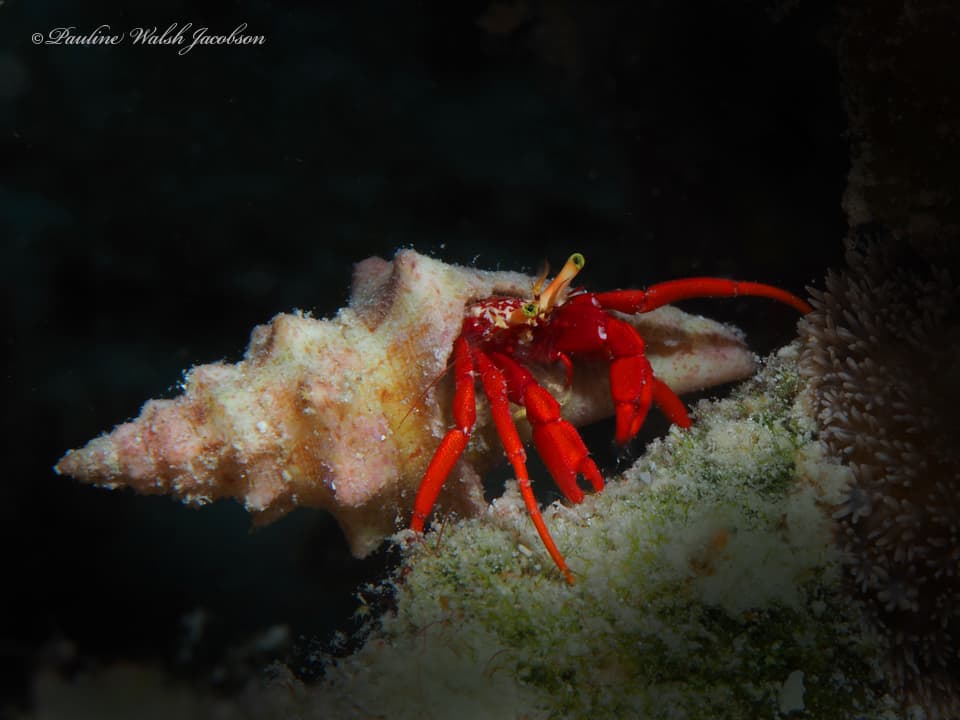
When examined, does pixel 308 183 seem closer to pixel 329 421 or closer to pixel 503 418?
pixel 329 421

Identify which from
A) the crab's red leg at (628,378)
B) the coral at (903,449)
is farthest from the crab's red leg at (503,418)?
the coral at (903,449)

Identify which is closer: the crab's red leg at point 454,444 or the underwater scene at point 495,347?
the underwater scene at point 495,347

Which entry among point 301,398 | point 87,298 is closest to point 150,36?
point 87,298

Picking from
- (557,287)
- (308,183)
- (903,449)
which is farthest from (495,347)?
(903,449)

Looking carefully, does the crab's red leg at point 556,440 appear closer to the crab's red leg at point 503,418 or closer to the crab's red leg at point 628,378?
the crab's red leg at point 503,418

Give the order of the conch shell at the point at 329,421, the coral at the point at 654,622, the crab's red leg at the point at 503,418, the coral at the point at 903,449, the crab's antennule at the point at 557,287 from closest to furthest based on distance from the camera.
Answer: the coral at the point at 654,622 → the coral at the point at 903,449 → the crab's red leg at the point at 503,418 → the conch shell at the point at 329,421 → the crab's antennule at the point at 557,287

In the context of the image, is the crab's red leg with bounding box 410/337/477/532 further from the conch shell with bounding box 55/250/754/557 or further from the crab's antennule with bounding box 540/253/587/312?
the crab's antennule with bounding box 540/253/587/312
